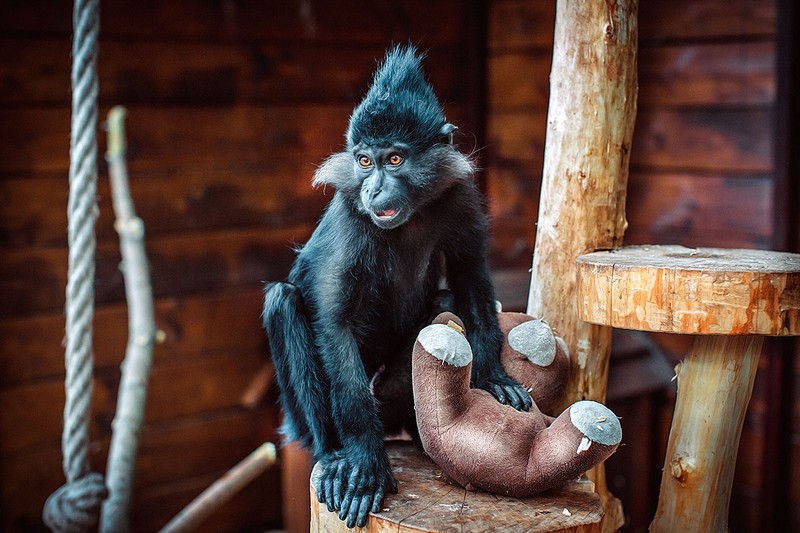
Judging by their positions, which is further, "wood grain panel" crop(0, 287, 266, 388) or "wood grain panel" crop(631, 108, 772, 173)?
"wood grain panel" crop(631, 108, 772, 173)

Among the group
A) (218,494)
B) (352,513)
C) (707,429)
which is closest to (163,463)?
(218,494)

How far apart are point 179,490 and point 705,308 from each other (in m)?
2.83

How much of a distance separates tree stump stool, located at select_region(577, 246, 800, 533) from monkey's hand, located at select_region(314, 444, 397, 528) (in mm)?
600

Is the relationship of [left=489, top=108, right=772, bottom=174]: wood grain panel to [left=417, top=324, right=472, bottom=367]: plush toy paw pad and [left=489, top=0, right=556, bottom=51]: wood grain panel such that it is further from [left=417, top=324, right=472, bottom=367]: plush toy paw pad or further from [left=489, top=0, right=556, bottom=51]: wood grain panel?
[left=417, top=324, right=472, bottom=367]: plush toy paw pad

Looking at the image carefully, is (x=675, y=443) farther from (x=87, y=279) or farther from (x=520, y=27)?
(x=520, y=27)

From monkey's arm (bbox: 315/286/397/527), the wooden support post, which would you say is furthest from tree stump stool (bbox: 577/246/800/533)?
monkey's arm (bbox: 315/286/397/527)

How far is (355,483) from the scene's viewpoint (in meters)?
1.87

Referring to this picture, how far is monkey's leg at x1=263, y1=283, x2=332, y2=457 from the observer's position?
2078mm

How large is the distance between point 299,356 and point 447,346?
18.7 inches

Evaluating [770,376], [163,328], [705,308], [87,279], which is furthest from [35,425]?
[770,376]

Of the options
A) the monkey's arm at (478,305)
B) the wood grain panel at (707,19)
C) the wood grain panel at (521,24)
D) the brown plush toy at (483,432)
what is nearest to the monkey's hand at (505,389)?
the monkey's arm at (478,305)

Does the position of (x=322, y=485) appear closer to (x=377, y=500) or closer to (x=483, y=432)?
(x=377, y=500)

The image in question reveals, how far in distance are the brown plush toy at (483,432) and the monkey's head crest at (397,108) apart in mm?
508

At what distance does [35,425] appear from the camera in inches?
137
